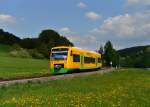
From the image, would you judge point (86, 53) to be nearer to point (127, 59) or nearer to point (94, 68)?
point (94, 68)

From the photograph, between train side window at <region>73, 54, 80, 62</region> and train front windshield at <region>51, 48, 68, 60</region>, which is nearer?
train front windshield at <region>51, 48, 68, 60</region>

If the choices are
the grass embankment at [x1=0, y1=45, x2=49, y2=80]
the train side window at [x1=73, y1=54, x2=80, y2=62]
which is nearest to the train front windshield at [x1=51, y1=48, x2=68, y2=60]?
the train side window at [x1=73, y1=54, x2=80, y2=62]

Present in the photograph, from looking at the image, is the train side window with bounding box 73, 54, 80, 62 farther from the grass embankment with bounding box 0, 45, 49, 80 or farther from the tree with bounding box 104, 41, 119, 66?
the tree with bounding box 104, 41, 119, 66

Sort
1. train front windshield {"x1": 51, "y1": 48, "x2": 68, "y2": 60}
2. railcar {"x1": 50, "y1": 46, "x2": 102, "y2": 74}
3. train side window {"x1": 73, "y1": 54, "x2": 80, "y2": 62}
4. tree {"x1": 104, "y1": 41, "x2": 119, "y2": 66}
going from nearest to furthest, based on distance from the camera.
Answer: railcar {"x1": 50, "y1": 46, "x2": 102, "y2": 74} → train front windshield {"x1": 51, "y1": 48, "x2": 68, "y2": 60} → train side window {"x1": 73, "y1": 54, "x2": 80, "y2": 62} → tree {"x1": 104, "y1": 41, "x2": 119, "y2": 66}

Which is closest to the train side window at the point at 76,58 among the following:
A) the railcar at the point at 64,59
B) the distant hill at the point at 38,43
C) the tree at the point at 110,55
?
the railcar at the point at 64,59

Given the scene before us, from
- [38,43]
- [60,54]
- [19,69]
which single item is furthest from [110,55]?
[60,54]

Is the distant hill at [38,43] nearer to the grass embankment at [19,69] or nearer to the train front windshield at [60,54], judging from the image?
the grass embankment at [19,69]

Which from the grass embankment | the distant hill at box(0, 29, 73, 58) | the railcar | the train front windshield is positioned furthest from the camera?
the distant hill at box(0, 29, 73, 58)

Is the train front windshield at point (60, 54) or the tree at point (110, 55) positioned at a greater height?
the tree at point (110, 55)

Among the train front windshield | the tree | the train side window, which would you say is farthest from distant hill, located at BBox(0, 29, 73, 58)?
the train front windshield

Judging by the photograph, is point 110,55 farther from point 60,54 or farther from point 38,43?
point 60,54

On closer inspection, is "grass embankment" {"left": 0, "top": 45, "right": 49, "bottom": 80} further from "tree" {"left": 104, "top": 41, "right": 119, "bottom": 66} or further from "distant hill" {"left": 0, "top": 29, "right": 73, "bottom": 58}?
"tree" {"left": 104, "top": 41, "right": 119, "bottom": 66}

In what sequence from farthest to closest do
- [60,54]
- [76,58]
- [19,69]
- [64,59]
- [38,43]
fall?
[38,43] < [19,69] < [76,58] < [60,54] < [64,59]

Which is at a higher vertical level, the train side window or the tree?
the tree
